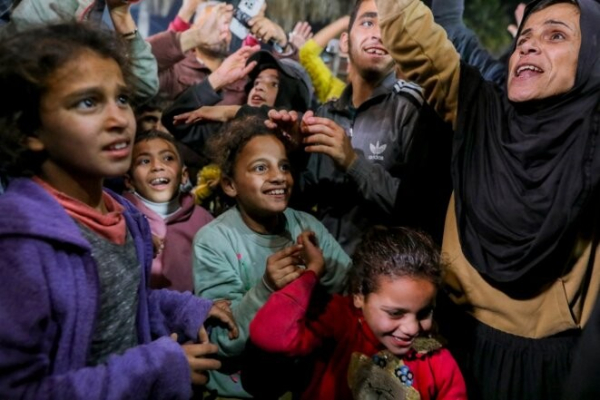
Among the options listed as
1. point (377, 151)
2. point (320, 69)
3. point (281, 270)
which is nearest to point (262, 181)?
point (281, 270)

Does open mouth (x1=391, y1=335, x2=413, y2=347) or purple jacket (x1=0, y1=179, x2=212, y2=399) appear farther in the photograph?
open mouth (x1=391, y1=335, x2=413, y2=347)

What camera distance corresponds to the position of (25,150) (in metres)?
1.19

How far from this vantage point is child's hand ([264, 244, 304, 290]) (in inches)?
65.0

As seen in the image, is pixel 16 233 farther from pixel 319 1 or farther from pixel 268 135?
pixel 319 1

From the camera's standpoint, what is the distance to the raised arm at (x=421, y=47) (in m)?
1.83

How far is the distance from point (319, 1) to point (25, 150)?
11.6 feet

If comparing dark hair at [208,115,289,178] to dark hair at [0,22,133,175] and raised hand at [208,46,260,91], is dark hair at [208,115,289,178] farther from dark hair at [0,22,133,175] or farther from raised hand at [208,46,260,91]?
dark hair at [0,22,133,175]

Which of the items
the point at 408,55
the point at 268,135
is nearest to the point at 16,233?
the point at 268,135

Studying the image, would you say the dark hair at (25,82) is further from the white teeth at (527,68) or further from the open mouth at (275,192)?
the white teeth at (527,68)

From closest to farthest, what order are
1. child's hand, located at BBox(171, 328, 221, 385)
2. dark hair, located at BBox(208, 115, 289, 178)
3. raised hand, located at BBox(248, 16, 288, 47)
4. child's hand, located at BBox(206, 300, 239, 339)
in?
child's hand, located at BBox(171, 328, 221, 385) → child's hand, located at BBox(206, 300, 239, 339) → dark hair, located at BBox(208, 115, 289, 178) → raised hand, located at BBox(248, 16, 288, 47)

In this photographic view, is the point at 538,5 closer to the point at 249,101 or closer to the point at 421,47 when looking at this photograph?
the point at 421,47

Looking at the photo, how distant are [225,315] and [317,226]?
635 mm

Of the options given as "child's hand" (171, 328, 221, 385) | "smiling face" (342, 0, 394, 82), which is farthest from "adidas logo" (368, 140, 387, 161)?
"child's hand" (171, 328, 221, 385)

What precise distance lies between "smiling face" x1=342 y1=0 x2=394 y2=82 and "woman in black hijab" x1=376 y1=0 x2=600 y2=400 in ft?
1.48
